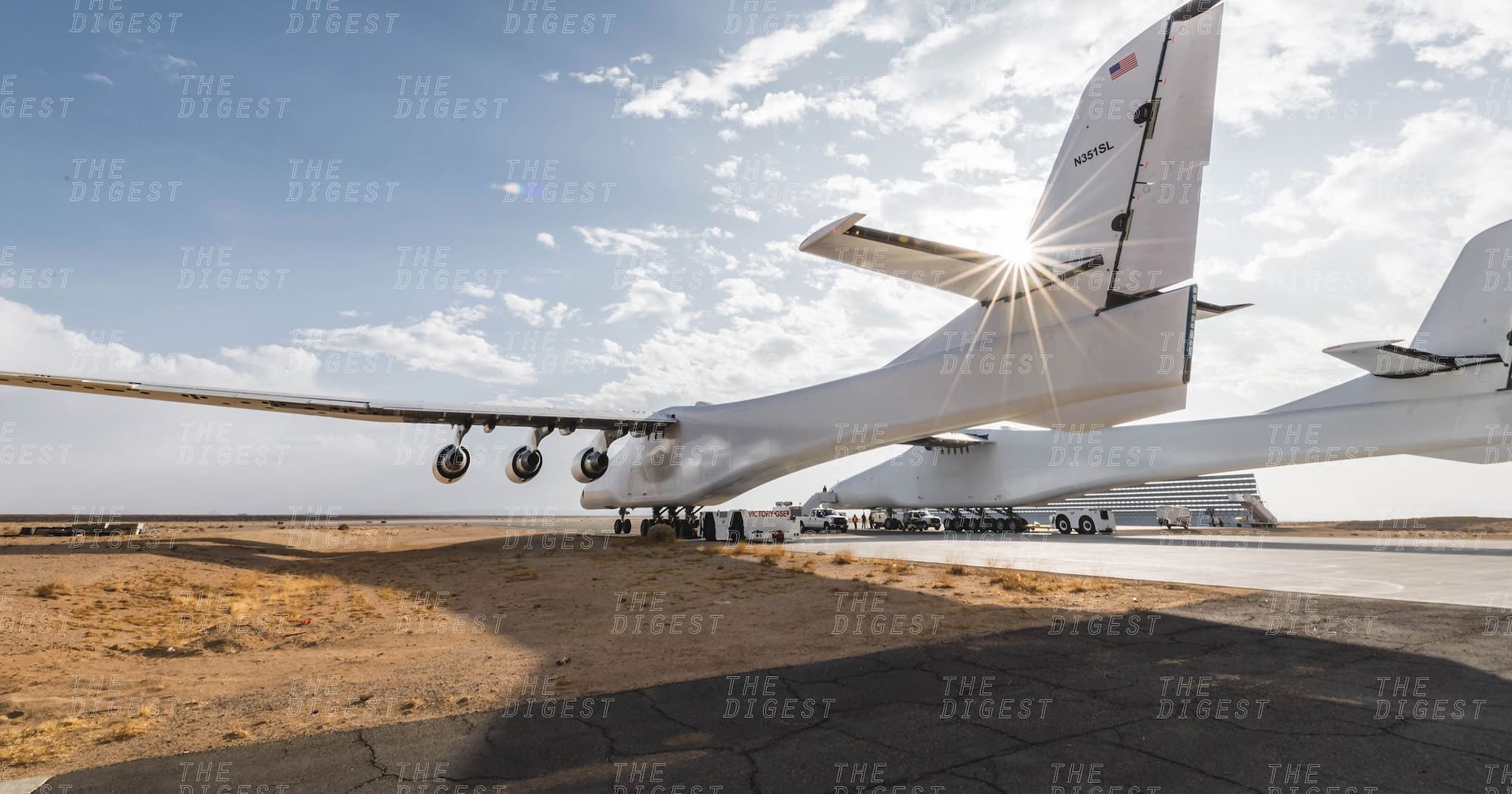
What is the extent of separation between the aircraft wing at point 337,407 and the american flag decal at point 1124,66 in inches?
569

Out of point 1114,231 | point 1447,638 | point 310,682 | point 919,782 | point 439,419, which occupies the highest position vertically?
point 1114,231

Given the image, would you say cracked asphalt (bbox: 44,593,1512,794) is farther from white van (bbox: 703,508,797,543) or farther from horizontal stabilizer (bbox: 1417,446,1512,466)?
horizontal stabilizer (bbox: 1417,446,1512,466)

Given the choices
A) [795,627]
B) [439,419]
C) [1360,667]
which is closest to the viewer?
[1360,667]

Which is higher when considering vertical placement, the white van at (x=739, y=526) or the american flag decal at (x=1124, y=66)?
the american flag decal at (x=1124, y=66)

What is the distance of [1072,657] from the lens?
17.6 ft

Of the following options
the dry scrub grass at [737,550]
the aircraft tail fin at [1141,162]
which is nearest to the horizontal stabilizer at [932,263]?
the aircraft tail fin at [1141,162]

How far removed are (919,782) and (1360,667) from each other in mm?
3961

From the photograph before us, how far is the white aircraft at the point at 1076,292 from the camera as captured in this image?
10.0 meters

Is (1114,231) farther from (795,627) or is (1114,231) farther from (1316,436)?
(1316,436)

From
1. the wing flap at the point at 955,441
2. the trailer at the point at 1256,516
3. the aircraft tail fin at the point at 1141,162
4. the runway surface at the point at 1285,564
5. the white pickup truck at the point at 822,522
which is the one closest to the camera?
the runway surface at the point at 1285,564

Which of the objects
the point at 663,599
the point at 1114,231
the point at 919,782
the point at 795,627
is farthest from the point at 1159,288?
the point at 919,782

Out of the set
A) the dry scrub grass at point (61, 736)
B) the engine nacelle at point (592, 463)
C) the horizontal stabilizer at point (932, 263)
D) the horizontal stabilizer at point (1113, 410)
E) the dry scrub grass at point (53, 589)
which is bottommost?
the dry scrub grass at point (53, 589)

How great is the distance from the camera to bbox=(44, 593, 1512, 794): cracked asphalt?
3.12 m

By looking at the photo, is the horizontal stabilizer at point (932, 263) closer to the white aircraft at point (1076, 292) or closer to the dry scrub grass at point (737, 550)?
the white aircraft at point (1076, 292)
